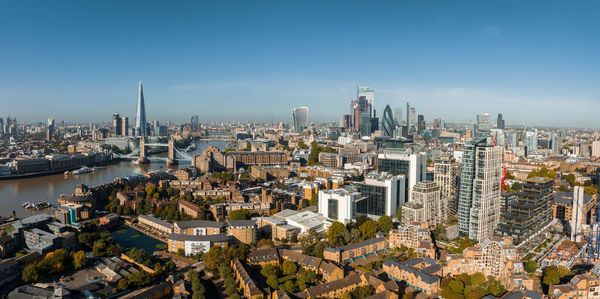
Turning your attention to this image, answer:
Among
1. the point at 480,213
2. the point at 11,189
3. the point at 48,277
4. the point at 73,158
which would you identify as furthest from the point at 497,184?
the point at 73,158

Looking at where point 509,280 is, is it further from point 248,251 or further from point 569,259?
point 248,251

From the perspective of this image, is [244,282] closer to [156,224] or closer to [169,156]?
[156,224]

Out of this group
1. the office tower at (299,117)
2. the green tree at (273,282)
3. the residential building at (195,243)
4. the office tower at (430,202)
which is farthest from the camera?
the office tower at (299,117)

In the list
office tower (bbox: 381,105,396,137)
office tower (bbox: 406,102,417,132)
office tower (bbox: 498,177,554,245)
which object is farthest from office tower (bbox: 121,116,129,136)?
office tower (bbox: 498,177,554,245)

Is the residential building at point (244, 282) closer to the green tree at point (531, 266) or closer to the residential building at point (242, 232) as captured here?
the residential building at point (242, 232)

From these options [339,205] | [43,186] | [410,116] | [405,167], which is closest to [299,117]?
[410,116]

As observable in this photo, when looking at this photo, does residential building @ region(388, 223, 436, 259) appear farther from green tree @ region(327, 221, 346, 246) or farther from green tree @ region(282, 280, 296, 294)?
green tree @ region(282, 280, 296, 294)

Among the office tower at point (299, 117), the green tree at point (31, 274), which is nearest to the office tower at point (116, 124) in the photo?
the office tower at point (299, 117)
